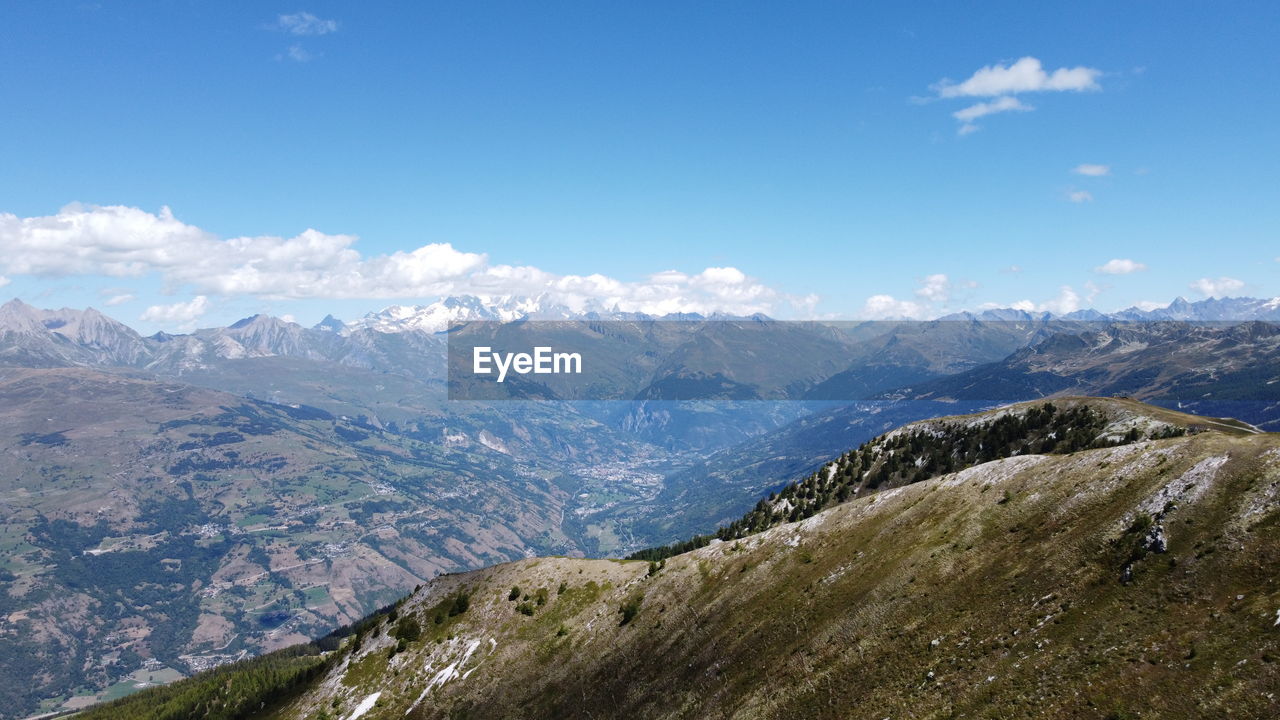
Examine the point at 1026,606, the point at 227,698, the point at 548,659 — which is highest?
the point at 1026,606

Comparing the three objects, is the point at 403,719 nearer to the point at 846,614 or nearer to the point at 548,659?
the point at 548,659

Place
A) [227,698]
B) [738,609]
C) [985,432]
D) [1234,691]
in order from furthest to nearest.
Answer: [227,698]
[985,432]
[738,609]
[1234,691]

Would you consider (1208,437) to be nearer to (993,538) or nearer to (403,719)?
(993,538)

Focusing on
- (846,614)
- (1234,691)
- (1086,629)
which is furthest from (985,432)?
(1234,691)

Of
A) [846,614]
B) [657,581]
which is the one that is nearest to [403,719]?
[657,581]

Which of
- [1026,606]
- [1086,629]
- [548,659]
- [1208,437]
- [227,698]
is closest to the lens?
[1086,629]

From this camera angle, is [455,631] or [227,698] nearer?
[455,631]

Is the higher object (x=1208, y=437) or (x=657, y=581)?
(x=1208, y=437)
